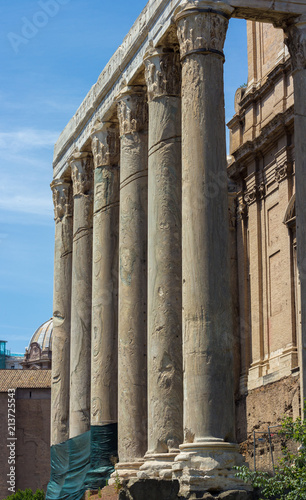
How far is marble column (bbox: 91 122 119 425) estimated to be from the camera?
25.8 m

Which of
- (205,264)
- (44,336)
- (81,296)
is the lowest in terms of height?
(205,264)

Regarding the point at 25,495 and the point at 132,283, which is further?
the point at 25,495

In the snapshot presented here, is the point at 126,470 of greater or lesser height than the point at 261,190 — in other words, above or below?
below

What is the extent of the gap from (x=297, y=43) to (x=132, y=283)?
6658 millimetres

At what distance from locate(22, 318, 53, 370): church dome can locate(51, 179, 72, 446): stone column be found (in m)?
71.1

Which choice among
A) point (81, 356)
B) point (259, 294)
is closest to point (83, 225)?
point (81, 356)

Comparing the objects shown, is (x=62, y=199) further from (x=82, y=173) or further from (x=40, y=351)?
(x=40, y=351)

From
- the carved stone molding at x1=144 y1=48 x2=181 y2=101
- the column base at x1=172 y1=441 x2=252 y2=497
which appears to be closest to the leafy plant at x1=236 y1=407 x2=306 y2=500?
the column base at x1=172 y1=441 x2=252 y2=497

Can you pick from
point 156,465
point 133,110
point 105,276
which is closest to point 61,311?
point 105,276

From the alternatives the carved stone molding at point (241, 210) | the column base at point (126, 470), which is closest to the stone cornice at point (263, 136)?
the carved stone molding at point (241, 210)

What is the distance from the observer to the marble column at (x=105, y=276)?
2577 cm

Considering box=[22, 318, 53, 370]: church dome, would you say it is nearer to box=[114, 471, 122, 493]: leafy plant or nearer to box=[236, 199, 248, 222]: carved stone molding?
box=[236, 199, 248, 222]: carved stone molding

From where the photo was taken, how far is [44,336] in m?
108

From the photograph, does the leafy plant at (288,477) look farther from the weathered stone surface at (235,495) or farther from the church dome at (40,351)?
the church dome at (40,351)
